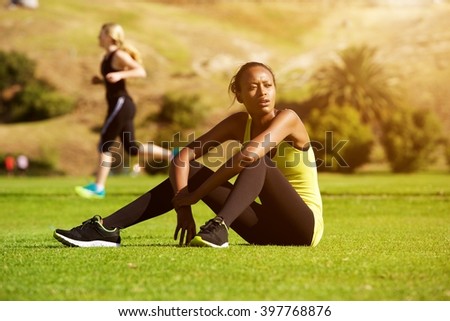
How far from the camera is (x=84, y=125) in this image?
31719 mm

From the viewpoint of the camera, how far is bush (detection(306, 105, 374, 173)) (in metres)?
25.1

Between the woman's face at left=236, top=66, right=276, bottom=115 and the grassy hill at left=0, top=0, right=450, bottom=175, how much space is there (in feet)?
84.5

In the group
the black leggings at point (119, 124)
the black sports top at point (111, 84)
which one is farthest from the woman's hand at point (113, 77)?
the black leggings at point (119, 124)

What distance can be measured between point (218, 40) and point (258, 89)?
105 ft

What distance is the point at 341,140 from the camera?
2498 cm

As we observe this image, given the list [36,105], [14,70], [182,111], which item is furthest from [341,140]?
[14,70]

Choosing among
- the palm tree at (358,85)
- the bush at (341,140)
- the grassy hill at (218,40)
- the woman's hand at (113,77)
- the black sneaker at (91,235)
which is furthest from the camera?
the grassy hill at (218,40)

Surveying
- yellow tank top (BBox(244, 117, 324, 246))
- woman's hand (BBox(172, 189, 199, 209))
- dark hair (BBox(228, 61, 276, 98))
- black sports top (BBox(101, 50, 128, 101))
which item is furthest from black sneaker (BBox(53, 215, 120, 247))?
black sports top (BBox(101, 50, 128, 101))

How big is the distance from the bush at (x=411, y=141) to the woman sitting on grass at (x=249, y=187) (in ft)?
66.9

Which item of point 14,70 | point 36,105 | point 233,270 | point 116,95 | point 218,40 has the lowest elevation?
point 36,105

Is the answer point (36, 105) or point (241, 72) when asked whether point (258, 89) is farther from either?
point (36, 105)

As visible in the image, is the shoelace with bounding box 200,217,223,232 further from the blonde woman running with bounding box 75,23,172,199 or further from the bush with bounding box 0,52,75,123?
the bush with bounding box 0,52,75,123

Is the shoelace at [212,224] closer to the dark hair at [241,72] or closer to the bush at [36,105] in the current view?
the dark hair at [241,72]

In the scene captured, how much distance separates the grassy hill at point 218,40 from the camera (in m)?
33.6
